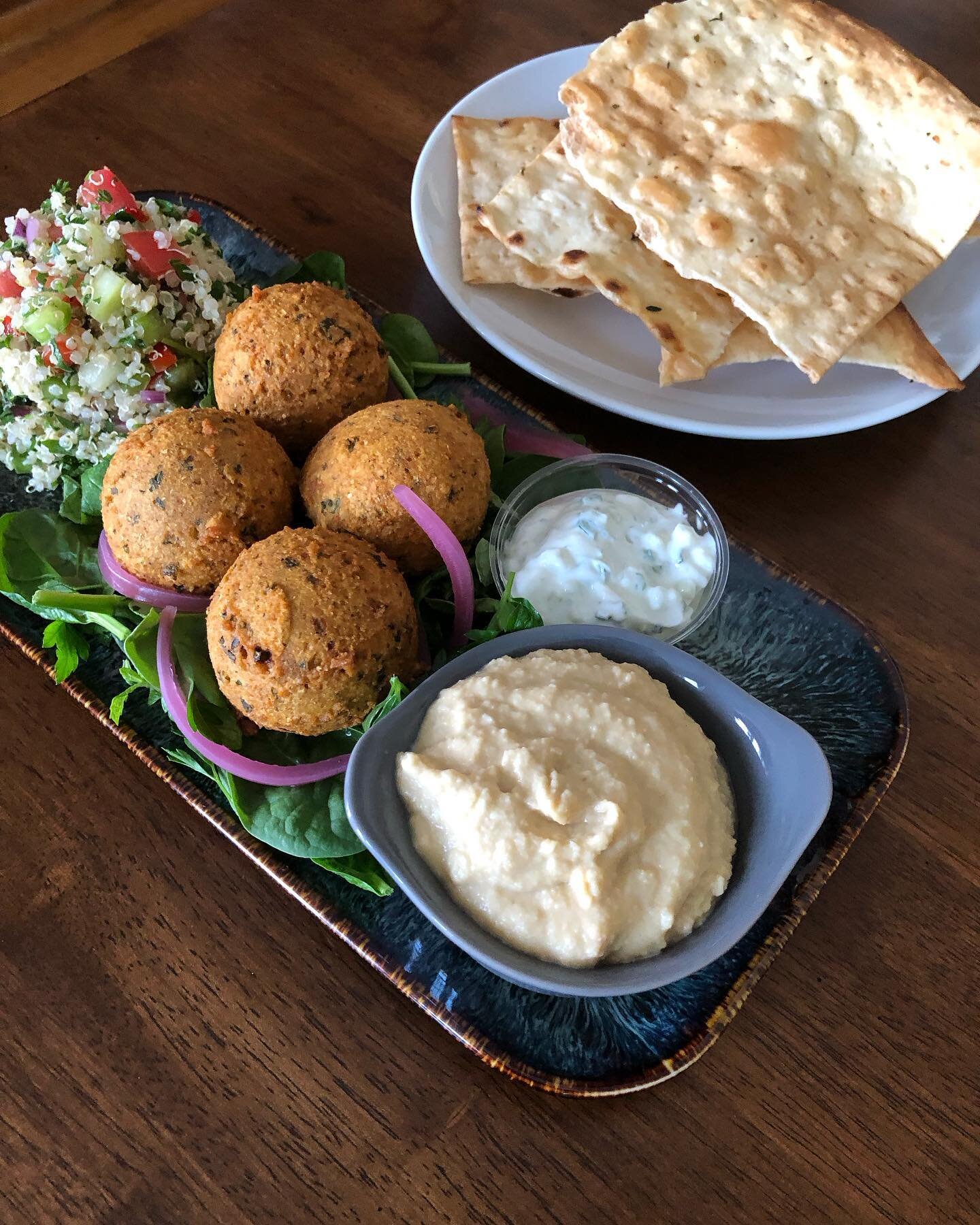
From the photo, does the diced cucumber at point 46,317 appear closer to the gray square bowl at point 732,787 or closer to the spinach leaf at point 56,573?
the spinach leaf at point 56,573

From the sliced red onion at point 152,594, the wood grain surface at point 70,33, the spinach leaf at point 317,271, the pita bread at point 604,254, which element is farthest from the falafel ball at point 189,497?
the wood grain surface at point 70,33

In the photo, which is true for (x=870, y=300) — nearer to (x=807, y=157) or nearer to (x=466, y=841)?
(x=807, y=157)

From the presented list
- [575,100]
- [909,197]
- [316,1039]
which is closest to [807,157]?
[909,197]

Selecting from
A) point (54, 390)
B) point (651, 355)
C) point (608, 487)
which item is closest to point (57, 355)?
point (54, 390)

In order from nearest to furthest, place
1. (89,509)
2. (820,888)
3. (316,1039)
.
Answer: (316,1039), (820,888), (89,509)

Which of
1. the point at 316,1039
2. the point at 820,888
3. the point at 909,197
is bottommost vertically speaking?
the point at 316,1039
